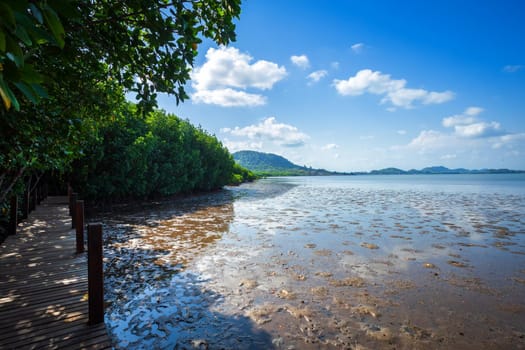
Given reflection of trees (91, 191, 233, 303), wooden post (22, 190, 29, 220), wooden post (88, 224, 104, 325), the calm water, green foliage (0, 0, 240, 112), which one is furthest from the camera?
wooden post (22, 190, 29, 220)

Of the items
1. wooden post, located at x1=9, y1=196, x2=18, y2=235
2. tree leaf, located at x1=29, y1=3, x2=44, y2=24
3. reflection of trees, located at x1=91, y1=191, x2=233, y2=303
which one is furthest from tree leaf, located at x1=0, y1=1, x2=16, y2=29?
wooden post, located at x1=9, y1=196, x2=18, y2=235

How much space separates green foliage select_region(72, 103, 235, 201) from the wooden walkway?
668 centimetres

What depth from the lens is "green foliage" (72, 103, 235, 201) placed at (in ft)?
71.9

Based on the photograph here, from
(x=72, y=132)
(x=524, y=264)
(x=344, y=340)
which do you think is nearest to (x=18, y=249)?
(x=72, y=132)

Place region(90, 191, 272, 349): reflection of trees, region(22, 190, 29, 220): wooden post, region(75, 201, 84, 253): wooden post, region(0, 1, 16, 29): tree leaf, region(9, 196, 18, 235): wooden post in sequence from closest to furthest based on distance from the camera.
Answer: region(0, 1, 16, 29): tree leaf < region(90, 191, 272, 349): reflection of trees < region(75, 201, 84, 253): wooden post < region(9, 196, 18, 235): wooden post < region(22, 190, 29, 220): wooden post

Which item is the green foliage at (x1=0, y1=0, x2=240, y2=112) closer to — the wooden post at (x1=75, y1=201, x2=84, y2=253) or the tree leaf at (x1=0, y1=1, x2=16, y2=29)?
the tree leaf at (x1=0, y1=1, x2=16, y2=29)

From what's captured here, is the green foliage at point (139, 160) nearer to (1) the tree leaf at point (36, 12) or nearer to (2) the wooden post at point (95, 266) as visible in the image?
(2) the wooden post at point (95, 266)

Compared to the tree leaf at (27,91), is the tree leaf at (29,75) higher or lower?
higher

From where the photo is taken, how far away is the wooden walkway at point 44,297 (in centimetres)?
404

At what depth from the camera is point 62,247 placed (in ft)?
28.9

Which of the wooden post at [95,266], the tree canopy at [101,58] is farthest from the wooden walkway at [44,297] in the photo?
the tree canopy at [101,58]

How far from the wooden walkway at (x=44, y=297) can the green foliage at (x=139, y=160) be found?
21.9 feet

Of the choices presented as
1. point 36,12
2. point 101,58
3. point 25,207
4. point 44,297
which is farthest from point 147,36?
point 25,207

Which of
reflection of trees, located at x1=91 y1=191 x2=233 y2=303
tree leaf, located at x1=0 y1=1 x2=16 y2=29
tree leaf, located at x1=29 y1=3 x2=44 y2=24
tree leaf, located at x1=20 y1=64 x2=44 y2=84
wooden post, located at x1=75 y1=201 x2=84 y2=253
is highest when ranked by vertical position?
tree leaf, located at x1=29 y1=3 x2=44 y2=24
